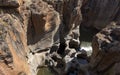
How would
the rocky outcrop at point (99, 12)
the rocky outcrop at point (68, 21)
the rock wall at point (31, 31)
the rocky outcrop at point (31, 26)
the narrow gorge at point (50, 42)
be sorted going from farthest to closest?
the rocky outcrop at point (99, 12), the rocky outcrop at point (68, 21), the rocky outcrop at point (31, 26), the narrow gorge at point (50, 42), the rock wall at point (31, 31)

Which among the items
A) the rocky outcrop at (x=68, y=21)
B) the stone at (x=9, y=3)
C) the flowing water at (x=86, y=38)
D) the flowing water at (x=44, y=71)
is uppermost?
the stone at (x=9, y=3)

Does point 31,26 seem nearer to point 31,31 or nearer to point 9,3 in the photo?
point 31,31

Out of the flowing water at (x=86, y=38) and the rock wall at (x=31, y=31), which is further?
the flowing water at (x=86, y=38)

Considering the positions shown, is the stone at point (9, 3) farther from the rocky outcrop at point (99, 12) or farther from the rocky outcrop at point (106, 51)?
the rocky outcrop at point (99, 12)

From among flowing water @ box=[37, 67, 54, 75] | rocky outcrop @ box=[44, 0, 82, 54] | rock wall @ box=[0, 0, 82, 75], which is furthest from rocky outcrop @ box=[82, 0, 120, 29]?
flowing water @ box=[37, 67, 54, 75]

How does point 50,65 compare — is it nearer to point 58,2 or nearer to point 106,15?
point 58,2

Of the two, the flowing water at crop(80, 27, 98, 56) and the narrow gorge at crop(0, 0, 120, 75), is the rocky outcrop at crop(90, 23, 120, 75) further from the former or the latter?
the flowing water at crop(80, 27, 98, 56)

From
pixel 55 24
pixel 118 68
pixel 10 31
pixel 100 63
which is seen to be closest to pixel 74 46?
pixel 55 24

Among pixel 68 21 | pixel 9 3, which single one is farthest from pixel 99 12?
pixel 9 3

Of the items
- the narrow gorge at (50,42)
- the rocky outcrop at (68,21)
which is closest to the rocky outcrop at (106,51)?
the narrow gorge at (50,42)
